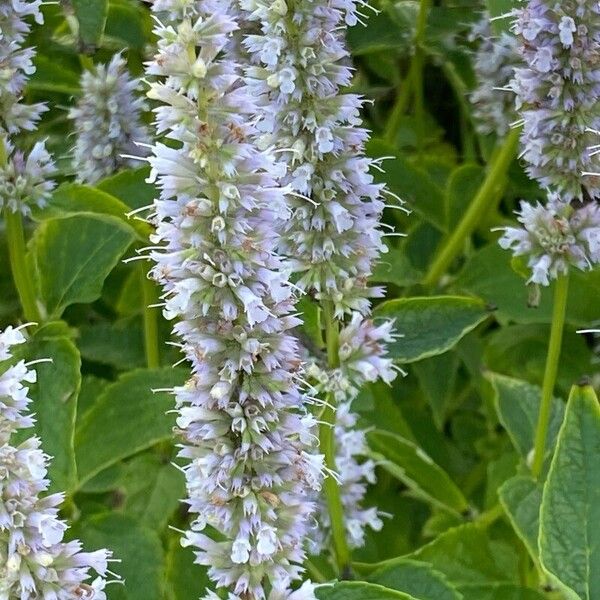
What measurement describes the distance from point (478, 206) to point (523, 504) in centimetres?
48

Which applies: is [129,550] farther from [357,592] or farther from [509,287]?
[509,287]

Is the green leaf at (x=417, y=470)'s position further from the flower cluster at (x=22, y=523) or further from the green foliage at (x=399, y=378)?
the flower cluster at (x=22, y=523)

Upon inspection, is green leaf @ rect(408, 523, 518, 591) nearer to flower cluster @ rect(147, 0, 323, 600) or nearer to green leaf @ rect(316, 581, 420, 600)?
green leaf @ rect(316, 581, 420, 600)

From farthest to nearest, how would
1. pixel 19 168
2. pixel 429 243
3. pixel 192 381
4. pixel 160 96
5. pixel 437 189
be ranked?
pixel 429 243, pixel 437 189, pixel 19 168, pixel 192 381, pixel 160 96

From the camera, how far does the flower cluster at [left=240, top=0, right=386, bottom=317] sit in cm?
82

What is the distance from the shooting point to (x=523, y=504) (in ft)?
3.85

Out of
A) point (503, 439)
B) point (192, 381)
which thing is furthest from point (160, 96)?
point (503, 439)

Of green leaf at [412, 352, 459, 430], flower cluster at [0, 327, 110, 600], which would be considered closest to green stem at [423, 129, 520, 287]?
green leaf at [412, 352, 459, 430]

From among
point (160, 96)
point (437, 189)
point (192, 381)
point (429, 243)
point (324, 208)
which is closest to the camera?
point (160, 96)

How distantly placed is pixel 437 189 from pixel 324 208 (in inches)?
30.0

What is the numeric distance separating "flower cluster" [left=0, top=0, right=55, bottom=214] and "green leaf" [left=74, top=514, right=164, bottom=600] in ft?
1.31

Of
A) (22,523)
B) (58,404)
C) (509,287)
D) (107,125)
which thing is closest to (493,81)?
(509,287)

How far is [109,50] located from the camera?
169cm

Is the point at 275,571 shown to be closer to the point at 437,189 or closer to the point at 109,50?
the point at 437,189
